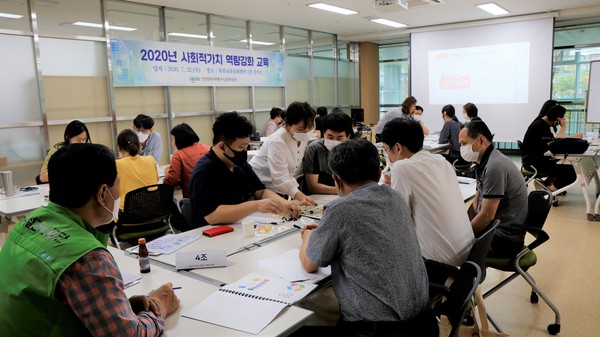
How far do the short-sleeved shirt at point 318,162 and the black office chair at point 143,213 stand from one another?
1213mm

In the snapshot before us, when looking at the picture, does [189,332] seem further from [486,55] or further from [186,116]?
[486,55]

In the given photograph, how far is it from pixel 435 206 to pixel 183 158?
2671mm

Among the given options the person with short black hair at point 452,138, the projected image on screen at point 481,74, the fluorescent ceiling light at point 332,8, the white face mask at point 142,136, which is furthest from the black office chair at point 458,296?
the projected image on screen at point 481,74

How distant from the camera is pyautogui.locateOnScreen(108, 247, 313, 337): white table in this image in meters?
1.51

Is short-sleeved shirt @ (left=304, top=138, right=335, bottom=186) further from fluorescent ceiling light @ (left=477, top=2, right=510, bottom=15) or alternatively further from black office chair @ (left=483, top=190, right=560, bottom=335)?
fluorescent ceiling light @ (left=477, top=2, right=510, bottom=15)

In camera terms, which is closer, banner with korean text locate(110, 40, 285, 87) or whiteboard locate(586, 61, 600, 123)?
banner with korean text locate(110, 40, 285, 87)

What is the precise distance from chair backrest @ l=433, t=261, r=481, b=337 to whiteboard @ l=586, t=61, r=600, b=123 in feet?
25.5

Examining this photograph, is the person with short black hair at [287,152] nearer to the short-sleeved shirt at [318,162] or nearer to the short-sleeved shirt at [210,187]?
the short-sleeved shirt at [318,162]

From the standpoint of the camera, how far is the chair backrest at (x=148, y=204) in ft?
11.7

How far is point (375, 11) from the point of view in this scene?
8.27 m

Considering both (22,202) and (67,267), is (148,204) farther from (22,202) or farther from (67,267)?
(67,267)

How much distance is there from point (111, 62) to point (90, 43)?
373 mm

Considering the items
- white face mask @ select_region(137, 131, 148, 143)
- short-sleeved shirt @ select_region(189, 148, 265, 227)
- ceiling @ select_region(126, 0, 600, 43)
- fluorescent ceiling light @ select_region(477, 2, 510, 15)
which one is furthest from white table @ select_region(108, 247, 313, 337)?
fluorescent ceiling light @ select_region(477, 2, 510, 15)

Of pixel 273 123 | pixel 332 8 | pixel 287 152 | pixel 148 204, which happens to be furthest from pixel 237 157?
pixel 332 8
